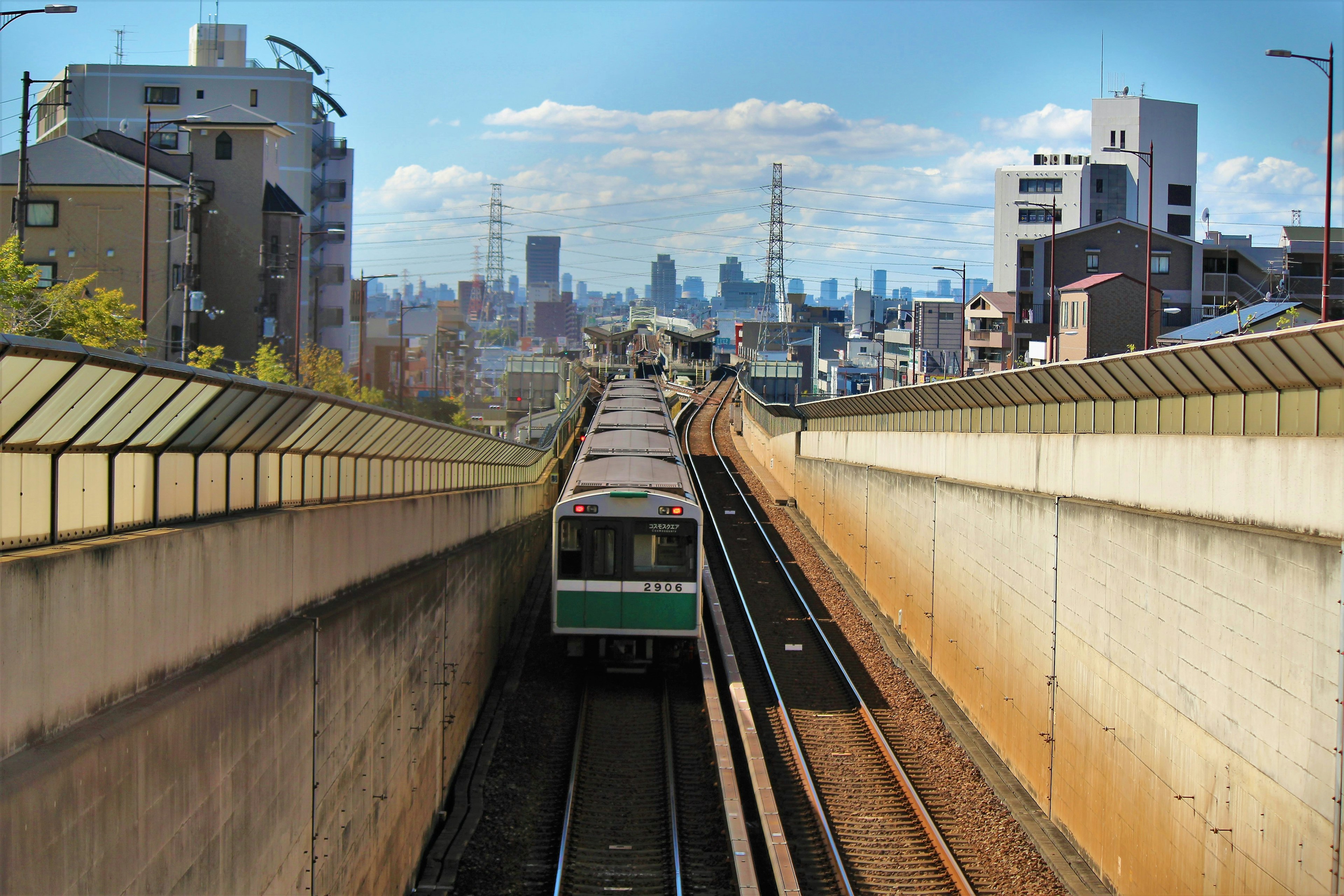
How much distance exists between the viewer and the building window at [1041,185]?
3826 inches

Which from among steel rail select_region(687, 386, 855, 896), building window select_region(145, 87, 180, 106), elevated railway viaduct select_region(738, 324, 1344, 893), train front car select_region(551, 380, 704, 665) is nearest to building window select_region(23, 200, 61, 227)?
building window select_region(145, 87, 180, 106)

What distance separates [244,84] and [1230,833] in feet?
244

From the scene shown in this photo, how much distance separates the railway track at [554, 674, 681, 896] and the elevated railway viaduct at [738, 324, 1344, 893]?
4318 millimetres

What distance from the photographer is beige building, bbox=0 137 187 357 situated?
44906 millimetres

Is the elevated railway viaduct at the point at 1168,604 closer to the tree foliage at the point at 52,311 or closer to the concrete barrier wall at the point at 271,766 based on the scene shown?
the concrete barrier wall at the point at 271,766

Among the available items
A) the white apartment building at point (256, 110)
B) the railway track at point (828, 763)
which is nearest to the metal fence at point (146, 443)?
the railway track at point (828, 763)

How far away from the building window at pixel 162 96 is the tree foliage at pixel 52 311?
50.6m

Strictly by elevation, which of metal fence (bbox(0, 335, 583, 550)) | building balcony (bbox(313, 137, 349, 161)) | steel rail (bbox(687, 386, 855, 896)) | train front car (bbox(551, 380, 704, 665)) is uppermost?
building balcony (bbox(313, 137, 349, 161))

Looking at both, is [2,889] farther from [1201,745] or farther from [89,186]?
[89,186]

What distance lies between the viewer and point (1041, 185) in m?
97.5

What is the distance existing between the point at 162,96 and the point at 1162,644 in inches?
2902

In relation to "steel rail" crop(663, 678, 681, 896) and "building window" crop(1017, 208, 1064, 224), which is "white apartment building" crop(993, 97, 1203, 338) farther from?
"steel rail" crop(663, 678, 681, 896)

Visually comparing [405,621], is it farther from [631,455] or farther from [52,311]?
[52,311]

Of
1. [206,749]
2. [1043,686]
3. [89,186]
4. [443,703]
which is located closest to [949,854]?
[1043,686]
